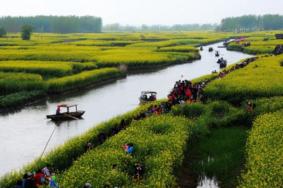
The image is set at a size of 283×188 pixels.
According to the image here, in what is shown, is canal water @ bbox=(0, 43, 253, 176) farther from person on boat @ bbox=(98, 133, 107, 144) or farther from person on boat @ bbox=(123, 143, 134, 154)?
person on boat @ bbox=(123, 143, 134, 154)

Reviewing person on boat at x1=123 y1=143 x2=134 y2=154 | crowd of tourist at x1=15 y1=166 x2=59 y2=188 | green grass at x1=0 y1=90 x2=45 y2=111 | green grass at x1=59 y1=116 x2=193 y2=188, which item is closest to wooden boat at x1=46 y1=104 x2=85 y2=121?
green grass at x1=0 y1=90 x2=45 y2=111

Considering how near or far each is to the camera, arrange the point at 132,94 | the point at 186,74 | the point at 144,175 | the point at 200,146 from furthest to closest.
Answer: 1. the point at 186,74
2. the point at 132,94
3. the point at 200,146
4. the point at 144,175

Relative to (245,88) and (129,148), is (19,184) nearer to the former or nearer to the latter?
(129,148)

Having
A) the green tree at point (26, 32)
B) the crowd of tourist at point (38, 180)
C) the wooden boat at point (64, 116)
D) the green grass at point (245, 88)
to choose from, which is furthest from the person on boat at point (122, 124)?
the green tree at point (26, 32)

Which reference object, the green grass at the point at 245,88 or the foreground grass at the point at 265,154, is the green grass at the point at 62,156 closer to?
the foreground grass at the point at 265,154

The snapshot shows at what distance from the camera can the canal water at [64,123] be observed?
2750 cm

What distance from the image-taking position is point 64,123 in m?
34.7

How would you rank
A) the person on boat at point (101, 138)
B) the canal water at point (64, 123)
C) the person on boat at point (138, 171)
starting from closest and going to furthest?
the person on boat at point (138, 171)
the person on boat at point (101, 138)
the canal water at point (64, 123)

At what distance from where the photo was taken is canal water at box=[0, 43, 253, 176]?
90.2ft

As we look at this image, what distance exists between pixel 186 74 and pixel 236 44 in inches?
2006

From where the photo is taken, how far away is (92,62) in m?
66.8

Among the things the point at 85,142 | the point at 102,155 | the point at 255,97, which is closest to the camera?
the point at 102,155

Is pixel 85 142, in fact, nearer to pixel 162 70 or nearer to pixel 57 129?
pixel 57 129

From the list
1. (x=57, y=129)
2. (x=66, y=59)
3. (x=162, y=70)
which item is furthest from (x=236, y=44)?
(x=57, y=129)
